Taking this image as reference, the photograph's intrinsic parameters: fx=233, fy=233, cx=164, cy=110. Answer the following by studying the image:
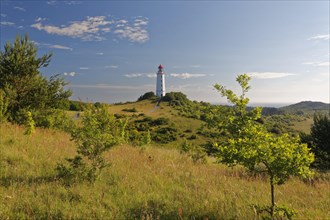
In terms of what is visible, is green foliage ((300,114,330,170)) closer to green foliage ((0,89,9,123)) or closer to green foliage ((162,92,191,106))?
green foliage ((0,89,9,123))

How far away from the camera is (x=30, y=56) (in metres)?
16.3

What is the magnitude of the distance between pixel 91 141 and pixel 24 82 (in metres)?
12.9

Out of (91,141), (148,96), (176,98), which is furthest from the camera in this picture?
(148,96)

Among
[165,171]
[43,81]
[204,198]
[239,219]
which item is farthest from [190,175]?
[43,81]

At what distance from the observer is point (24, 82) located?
53.4 ft

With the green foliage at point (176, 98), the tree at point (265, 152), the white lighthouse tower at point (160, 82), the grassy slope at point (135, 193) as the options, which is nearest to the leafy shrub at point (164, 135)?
the green foliage at point (176, 98)

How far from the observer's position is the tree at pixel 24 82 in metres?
15.6

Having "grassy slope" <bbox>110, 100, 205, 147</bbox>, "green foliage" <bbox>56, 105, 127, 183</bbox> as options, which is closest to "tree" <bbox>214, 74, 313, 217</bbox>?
"green foliage" <bbox>56, 105, 127, 183</bbox>

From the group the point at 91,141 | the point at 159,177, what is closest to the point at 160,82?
the point at 159,177

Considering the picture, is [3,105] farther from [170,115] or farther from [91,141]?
[170,115]

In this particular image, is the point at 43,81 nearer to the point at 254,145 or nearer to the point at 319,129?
the point at 254,145

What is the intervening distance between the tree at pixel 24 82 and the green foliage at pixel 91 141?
442 inches

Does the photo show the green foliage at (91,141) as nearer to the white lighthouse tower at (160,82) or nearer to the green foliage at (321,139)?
the green foliage at (321,139)

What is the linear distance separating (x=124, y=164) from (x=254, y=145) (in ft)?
17.0
